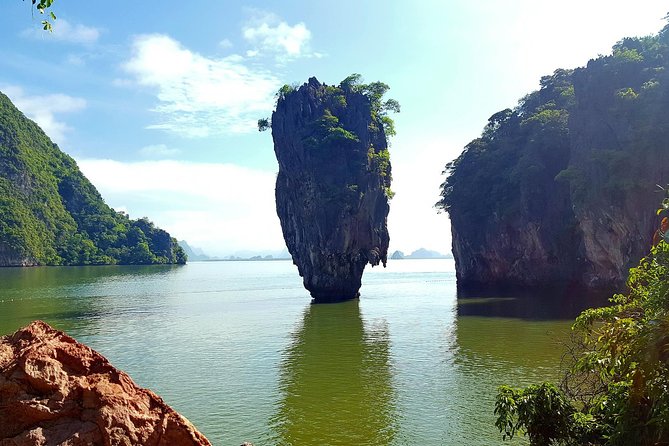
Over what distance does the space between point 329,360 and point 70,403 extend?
60.8ft

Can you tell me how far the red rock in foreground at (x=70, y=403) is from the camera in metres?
5.85

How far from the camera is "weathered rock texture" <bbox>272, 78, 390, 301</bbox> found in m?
53.5

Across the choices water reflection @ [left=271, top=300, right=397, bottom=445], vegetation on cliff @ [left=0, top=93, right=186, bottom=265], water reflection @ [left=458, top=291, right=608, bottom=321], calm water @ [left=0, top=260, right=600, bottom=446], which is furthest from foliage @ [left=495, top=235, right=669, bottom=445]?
vegetation on cliff @ [left=0, top=93, right=186, bottom=265]

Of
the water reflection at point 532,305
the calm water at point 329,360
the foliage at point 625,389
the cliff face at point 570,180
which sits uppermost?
the cliff face at point 570,180

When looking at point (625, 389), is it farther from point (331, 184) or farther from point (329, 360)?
point (331, 184)

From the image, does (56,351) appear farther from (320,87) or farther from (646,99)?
(320,87)

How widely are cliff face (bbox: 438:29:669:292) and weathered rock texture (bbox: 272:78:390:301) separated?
17.9m

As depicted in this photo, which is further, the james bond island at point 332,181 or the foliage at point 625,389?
the james bond island at point 332,181

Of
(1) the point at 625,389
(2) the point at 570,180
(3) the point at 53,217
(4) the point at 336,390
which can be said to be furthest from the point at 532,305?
(3) the point at 53,217

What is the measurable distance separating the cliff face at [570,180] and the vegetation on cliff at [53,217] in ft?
398

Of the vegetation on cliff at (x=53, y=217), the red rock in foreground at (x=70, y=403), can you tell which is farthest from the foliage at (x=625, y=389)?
the vegetation on cliff at (x=53, y=217)

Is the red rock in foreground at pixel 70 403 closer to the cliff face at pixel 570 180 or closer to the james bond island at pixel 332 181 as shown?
the cliff face at pixel 570 180

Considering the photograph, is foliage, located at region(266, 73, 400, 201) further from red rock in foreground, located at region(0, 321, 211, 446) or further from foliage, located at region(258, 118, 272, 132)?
red rock in foreground, located at region(0, 321, 211, 446)

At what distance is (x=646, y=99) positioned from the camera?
131 ft
